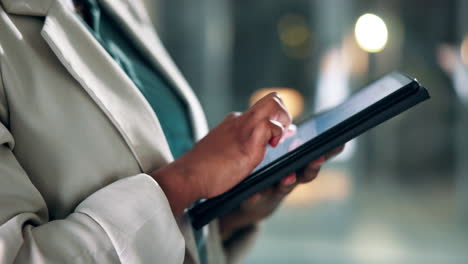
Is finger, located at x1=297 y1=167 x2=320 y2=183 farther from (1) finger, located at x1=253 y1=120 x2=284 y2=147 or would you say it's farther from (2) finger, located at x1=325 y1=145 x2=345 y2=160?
(1) finger, located at x1=253 y1=120 x2=284 y2=147

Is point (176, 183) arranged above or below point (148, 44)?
below

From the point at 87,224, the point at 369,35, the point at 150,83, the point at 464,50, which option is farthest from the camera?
the point at 369,35

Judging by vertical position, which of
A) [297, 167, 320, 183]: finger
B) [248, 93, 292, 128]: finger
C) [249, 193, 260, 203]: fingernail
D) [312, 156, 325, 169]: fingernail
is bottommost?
[249, 193, 260, 203]: fingernail

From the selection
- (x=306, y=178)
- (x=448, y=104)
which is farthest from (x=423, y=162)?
(x=306, y=178)

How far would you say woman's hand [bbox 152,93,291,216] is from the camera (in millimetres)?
762

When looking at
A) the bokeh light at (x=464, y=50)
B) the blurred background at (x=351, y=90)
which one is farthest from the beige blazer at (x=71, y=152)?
the bokeh light at (x=464, y=50)

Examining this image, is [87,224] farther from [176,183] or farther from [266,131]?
[266,131]

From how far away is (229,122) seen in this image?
2.60ft

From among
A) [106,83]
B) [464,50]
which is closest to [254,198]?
[106,83]

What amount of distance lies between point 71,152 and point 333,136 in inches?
13.2

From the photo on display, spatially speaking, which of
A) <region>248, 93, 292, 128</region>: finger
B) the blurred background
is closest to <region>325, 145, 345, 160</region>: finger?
<region>248, 93, 292, 128</region>: finger

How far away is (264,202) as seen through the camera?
103 centimetres

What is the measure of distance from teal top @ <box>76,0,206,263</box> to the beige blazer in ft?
0.31

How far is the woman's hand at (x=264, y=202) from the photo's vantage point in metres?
0.90
